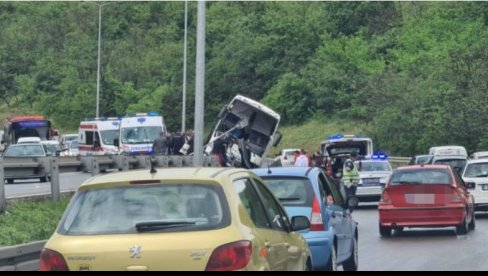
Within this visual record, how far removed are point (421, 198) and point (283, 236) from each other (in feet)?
44.0

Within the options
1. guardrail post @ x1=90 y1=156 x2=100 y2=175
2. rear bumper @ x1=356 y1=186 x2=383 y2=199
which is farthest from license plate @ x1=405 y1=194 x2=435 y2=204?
rear bumper @ x1=356 y1=186 x2=383 y2=199

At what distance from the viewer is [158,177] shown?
9.30m

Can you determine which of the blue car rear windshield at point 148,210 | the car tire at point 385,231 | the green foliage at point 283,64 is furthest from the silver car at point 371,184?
the green foliage at point 283,64

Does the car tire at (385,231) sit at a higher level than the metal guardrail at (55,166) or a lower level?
lower

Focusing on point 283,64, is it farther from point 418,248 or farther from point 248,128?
point 418,248

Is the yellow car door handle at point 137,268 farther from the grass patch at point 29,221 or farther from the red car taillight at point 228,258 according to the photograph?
the grass patch at point 29,221

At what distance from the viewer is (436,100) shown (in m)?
64.8

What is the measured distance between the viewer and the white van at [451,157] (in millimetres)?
38375

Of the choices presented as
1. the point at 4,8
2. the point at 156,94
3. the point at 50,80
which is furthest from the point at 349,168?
the point at 4,8

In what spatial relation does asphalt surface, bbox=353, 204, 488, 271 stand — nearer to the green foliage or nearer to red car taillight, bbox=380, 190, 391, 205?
red car taillight, bbox=380, 190, 391, 205

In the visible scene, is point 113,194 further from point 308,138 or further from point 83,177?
point 308,138

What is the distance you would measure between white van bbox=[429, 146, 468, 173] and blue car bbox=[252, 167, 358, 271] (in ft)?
67.1

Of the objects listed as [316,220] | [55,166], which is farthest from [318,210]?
[55,166]

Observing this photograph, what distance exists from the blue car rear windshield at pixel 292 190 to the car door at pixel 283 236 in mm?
3975
